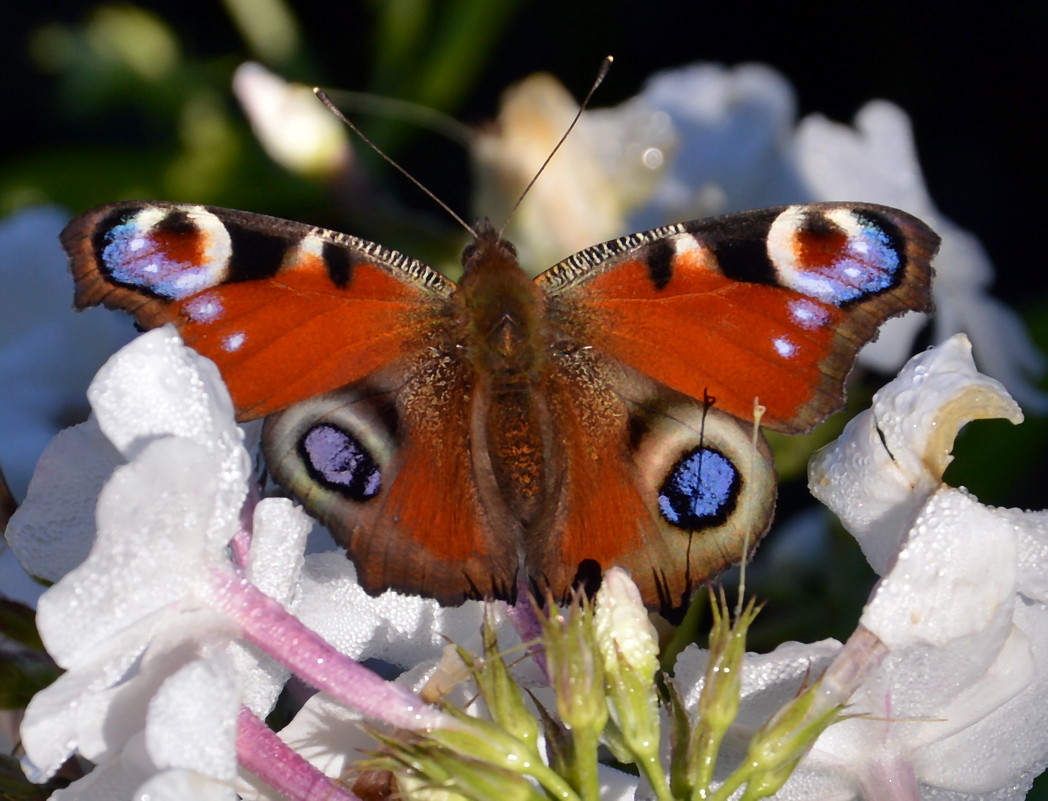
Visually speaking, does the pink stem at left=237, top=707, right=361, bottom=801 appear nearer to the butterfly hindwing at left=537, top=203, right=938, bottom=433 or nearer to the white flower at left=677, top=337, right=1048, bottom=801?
the white flower at left=677, top=337, right=1048, bottom=801

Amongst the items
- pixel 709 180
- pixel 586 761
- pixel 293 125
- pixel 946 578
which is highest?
pixel 946 578

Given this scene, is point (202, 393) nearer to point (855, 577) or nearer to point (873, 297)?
point (873, 297)

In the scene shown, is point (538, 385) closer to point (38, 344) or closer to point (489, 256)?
point (489, 256)

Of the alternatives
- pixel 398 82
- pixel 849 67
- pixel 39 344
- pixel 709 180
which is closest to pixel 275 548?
pixel 39 344

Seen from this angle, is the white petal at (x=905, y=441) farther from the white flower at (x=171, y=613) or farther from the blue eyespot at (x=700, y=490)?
the white flower at (x=171, y=613)

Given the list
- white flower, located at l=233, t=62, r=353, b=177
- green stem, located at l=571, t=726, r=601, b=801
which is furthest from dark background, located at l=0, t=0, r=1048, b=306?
green stem, located at l=571, t=726, r=601, b=801

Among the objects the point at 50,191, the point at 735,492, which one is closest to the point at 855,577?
the point at 735,492

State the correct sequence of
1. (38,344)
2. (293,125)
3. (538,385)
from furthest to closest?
(293,125) → (38,344) → (538,385)
